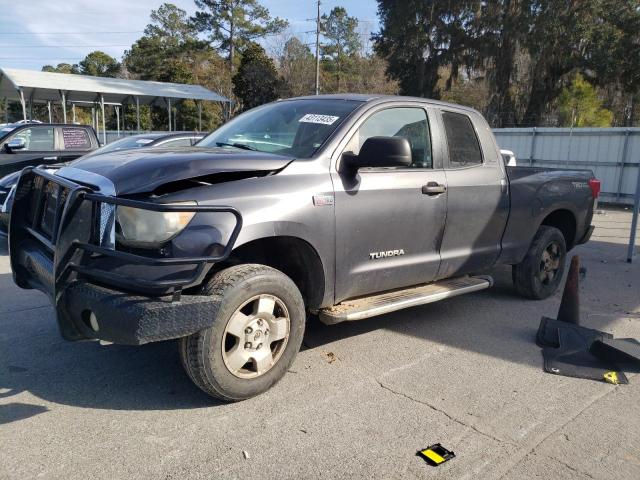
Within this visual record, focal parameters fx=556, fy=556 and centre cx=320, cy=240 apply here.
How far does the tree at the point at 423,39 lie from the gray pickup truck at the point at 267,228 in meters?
28.5

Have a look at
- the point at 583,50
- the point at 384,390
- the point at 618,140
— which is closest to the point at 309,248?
the point at 384,390

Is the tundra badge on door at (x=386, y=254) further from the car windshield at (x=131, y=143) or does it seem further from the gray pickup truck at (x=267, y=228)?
the car windshield at (x=131, y=143)

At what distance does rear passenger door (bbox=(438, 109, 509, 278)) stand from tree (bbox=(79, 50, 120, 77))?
57.3 metres

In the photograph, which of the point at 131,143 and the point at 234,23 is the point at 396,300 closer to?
the point at 131,143

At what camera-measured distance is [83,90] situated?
25.5 metres

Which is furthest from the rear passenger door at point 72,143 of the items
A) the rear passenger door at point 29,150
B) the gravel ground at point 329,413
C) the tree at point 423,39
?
the tree at point 423,39

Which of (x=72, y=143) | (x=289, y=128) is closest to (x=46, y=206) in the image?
(x=289, y=128)

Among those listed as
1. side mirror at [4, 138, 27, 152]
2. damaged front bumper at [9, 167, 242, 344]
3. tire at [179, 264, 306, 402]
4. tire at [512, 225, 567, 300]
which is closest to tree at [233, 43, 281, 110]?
side mirror at [4, 138, 27, 152]

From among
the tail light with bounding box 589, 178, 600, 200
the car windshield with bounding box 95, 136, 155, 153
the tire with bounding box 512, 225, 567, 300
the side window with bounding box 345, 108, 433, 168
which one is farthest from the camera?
the car windshield with bounding box 95, 136, 155, 153

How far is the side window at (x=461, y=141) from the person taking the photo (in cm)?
491

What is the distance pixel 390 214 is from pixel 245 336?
1.47 meters

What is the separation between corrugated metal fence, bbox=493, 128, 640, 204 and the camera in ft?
52.0

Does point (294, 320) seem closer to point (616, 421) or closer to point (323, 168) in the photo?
point (323, 168)

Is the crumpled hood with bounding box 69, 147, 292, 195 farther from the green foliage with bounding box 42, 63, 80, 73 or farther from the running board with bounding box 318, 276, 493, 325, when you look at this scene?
the green foliage with bounding box 42, 63, 80, 73
